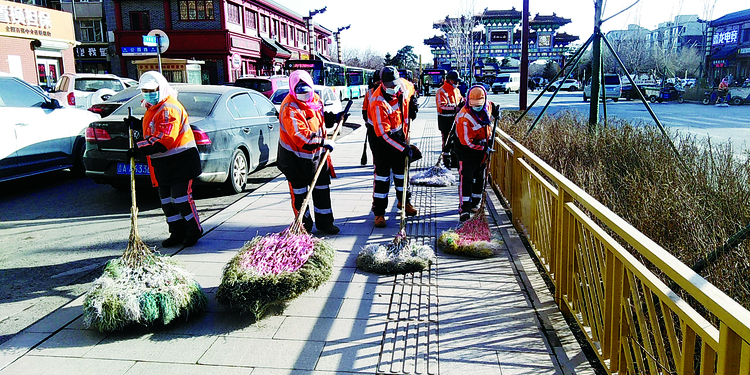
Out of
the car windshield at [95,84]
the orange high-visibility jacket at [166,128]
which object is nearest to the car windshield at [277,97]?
the car windshield at [95,84]

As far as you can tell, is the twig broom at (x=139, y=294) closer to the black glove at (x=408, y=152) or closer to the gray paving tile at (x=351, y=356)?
the gray paving tile at (x=351, y=356)

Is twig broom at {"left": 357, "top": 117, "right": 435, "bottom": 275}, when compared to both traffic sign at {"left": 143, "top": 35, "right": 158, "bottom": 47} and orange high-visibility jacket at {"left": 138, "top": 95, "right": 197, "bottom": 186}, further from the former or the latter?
traffic sign at {"left": 143, "top": 35, "right": 158, "bottom": 47}

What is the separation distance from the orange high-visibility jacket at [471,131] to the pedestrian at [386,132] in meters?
0.67

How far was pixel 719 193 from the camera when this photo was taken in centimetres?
404

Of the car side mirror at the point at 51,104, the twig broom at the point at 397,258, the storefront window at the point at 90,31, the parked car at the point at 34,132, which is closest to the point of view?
the twig broom at the point at 397,258

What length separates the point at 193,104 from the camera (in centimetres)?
782

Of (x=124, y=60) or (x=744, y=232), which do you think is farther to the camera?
(x=124, y=60)

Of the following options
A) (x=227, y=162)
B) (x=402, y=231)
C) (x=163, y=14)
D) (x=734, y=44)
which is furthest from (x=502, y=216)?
(x=734, y=44)

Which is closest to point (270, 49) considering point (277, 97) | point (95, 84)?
point (95, 84)

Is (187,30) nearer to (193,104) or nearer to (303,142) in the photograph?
(193,104)

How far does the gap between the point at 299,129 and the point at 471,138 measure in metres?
2.10

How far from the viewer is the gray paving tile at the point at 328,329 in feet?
11.9

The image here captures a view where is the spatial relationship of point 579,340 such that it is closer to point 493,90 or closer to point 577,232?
point 577,232

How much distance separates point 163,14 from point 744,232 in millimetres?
39459
